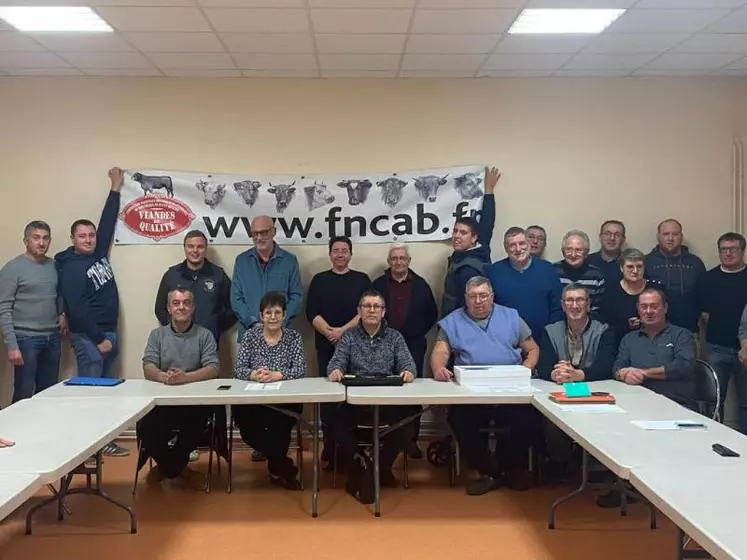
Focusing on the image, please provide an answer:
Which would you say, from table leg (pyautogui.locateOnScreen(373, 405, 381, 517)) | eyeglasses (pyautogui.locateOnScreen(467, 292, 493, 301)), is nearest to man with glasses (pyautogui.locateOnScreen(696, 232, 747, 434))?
eyeglasses (pyautogui.locateOnScreen(467, 292, 493, 301))

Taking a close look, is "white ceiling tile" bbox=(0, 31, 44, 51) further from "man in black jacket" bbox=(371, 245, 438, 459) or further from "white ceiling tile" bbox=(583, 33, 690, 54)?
"white ceiling tile" bbox=(583, 33, 690, 54)

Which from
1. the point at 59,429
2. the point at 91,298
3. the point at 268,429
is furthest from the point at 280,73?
the point at 59,429

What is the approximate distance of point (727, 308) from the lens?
4598 millimetres

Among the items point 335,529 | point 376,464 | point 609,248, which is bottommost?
point 335,529

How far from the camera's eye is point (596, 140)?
5105 millimetres

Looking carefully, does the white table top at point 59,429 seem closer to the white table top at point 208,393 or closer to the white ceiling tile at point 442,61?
the white table top at point 208,393

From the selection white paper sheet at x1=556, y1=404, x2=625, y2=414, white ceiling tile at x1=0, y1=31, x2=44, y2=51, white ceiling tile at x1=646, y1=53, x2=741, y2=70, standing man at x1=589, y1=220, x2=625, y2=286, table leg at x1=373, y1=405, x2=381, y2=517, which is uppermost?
white ceiling tile at x1=646, y1=53, x2=741, y2=70

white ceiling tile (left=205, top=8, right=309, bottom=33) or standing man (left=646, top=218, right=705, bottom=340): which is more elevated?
white ceiling tile (left=205, top=8, right=309, bottom=33)

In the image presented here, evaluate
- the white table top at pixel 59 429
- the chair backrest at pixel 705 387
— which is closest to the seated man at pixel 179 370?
the white table top at pixel 59 429

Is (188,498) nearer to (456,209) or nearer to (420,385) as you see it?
(420,385)

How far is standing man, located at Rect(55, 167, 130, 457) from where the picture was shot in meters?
4.64

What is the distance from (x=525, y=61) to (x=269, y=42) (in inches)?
65.6

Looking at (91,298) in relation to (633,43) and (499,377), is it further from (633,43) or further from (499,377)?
(633,43)

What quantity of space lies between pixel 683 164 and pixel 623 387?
7.44 feet
